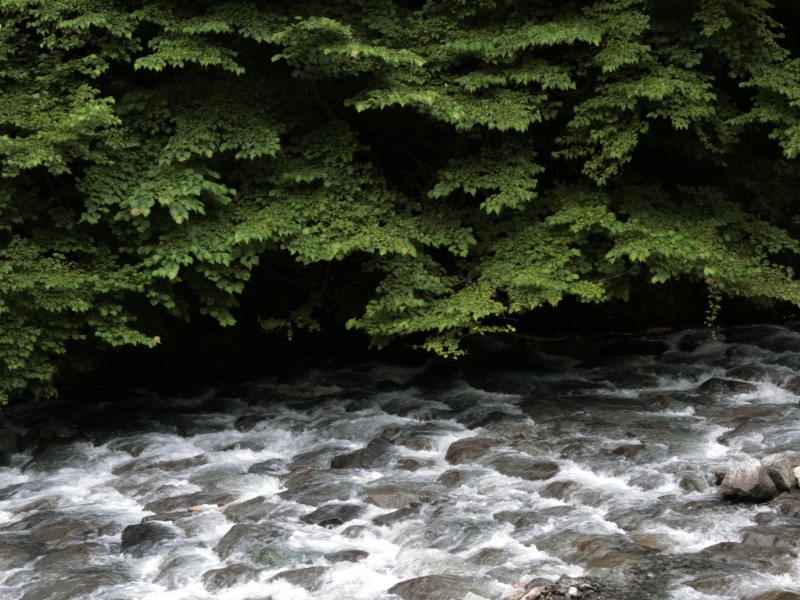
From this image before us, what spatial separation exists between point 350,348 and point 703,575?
711cm

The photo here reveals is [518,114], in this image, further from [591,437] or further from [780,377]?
[780,377]

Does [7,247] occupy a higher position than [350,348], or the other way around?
[7,247]

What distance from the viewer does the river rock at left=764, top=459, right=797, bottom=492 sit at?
21.3 feet

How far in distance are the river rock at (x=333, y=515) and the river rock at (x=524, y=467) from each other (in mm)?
1428

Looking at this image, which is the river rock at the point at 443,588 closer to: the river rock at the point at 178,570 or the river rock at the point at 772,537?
the river rock at the point at 178,570

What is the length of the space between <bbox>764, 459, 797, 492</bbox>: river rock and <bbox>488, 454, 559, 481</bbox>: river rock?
5.73 feet

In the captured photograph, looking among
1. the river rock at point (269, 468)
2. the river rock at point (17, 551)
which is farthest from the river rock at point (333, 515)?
the river rock at point (17, 551)

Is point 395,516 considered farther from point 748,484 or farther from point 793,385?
point 793,385

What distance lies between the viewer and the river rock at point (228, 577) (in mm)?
5676

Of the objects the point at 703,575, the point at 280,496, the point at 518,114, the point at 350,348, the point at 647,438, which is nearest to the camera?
the point at 703,575

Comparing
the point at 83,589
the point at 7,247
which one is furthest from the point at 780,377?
the point at 7,247

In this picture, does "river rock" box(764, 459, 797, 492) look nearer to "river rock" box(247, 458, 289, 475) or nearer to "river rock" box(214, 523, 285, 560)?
"river rock" box(214, 523, 285, 560)

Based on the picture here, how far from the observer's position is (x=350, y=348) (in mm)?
11859

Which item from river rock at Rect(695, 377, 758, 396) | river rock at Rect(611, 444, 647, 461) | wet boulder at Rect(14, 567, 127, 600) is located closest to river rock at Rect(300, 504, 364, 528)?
wet boulder at Rect(14, 567, 127, 600)
